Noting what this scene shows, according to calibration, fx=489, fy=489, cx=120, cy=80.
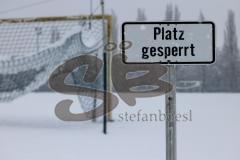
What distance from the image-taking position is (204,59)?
1.51 metres

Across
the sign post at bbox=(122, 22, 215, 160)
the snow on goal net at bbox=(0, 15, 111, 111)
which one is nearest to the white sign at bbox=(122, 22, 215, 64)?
the sign post at bbox=(122, 22, 215, 160)

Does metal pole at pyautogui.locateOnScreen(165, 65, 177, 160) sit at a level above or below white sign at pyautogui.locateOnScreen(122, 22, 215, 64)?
below

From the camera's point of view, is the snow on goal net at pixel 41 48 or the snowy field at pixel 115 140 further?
the snow on goal net at pixel 41 48

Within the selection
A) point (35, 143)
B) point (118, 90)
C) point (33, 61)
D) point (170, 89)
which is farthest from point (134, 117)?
point (170, 89)

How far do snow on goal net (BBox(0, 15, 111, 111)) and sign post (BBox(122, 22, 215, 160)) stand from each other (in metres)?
5.89

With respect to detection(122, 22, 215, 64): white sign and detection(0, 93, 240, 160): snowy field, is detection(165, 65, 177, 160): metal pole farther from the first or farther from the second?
detection(0, 93, 240, 160): snowy field

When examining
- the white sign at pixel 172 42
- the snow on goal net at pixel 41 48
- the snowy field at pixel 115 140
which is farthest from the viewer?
the snow on goal net at pixel 41 48

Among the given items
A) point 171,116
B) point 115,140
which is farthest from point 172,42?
point 115,140

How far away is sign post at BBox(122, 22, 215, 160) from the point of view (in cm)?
151

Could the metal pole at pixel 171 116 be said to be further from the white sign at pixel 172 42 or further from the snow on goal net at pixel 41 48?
the snow on goal net at pixel 41 48

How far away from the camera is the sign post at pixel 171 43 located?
4.95 feet

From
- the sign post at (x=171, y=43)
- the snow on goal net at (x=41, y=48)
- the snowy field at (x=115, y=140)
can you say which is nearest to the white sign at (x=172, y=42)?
the sign post at (x=171, y=43)

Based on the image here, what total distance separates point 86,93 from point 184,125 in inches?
65.9

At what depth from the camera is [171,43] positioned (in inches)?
59.9
